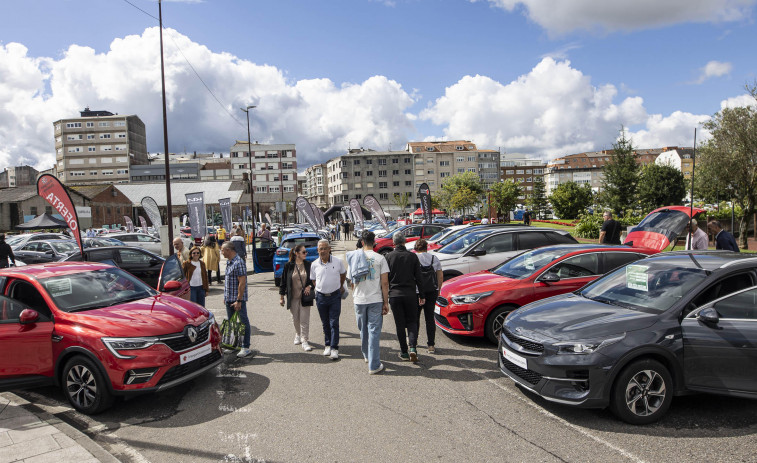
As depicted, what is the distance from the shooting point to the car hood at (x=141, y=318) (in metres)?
4.92

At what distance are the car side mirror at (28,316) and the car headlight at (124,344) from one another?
1011 mm

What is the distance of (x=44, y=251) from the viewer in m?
21.0

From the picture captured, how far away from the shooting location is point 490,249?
34.9ft

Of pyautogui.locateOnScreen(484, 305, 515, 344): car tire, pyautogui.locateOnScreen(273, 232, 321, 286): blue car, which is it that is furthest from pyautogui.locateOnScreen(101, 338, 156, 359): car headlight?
pyautogui.locateOnScreen(273, 232, 321, 286): blue car

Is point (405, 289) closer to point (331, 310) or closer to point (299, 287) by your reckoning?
point (331, 310)

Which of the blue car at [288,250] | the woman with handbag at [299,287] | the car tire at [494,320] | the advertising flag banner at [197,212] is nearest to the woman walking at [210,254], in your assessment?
the blue car at [288,250]

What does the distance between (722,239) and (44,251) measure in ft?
→ 82.0

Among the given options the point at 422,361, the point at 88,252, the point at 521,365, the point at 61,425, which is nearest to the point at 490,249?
the point at 422,361

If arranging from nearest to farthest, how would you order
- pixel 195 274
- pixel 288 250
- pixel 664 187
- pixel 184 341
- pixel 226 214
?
pixel 184 341, pixel 195 274, pixel 288 250, pixel 226 214, pixel 664 187

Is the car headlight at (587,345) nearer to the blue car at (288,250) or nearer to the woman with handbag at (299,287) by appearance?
the woman with handbag at (299,287)

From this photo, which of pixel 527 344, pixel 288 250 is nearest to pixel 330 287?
pixel 527 344

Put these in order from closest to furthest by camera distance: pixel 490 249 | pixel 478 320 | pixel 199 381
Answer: pixel 199 381, pixel 478 320, pixel 490 249

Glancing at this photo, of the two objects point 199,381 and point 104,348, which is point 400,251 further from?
point 104,348

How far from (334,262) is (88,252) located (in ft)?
29.5
